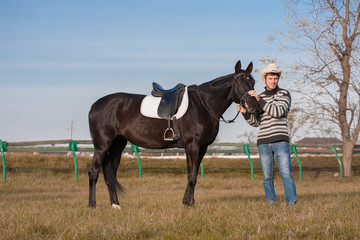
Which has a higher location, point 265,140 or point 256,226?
point 265,140

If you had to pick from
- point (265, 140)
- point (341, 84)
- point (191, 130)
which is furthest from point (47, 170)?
point (341, 84)

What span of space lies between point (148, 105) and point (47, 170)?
32.8 feet

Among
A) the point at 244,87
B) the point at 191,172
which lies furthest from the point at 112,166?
the point at 244,87

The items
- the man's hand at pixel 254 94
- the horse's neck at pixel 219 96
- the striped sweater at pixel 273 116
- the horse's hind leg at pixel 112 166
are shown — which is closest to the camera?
the striped sweater at pixel 273 116

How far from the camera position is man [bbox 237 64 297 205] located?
6.36 meters

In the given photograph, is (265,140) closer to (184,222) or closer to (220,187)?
(184,222)

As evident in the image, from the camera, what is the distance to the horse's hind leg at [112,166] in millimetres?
7883

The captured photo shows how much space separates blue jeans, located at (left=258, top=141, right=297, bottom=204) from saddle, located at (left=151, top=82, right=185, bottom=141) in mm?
1643

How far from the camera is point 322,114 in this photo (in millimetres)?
18688

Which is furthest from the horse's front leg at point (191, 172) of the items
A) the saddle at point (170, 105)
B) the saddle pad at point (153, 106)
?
the saddle pad at point (153, 106)

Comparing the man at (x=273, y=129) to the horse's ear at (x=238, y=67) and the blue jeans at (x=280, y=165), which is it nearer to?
the blue jeans at (x=280, y=165)

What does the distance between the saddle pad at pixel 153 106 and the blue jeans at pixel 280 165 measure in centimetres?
163

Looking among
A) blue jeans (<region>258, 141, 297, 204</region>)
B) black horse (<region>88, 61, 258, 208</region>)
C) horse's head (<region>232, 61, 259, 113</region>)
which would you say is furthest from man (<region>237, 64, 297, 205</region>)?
black horse (<region>88, 61, 258, 208</region>)

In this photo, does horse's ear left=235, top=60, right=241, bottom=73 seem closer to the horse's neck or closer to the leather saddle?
the horse's neck
